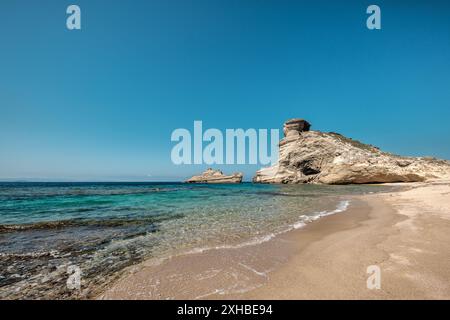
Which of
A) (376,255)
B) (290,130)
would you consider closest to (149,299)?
(376,255)

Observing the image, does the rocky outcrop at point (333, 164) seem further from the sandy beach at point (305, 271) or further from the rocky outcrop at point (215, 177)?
the sandy beach at point (305, 271)

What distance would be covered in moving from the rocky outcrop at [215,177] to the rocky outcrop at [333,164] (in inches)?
938

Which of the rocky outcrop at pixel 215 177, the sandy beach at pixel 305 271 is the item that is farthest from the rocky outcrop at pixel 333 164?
the sandy beach at pixel 305 271

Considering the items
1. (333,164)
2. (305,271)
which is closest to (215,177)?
(333,164)

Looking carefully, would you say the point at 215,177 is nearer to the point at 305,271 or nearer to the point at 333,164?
the point at 333,164

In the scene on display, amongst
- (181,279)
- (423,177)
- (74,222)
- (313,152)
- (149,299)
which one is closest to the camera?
(149,299)

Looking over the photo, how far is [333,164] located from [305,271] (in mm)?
66209

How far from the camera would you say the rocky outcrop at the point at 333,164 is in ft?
186

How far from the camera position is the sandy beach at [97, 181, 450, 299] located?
3531 mm

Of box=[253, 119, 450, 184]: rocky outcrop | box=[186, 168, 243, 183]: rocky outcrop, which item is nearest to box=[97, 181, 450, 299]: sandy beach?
box=[253, 119, 450, 184]: rocky outcrop

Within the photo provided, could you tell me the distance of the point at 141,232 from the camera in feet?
27.9

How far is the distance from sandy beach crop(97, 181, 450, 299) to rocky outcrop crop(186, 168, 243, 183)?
105812 millimetres
